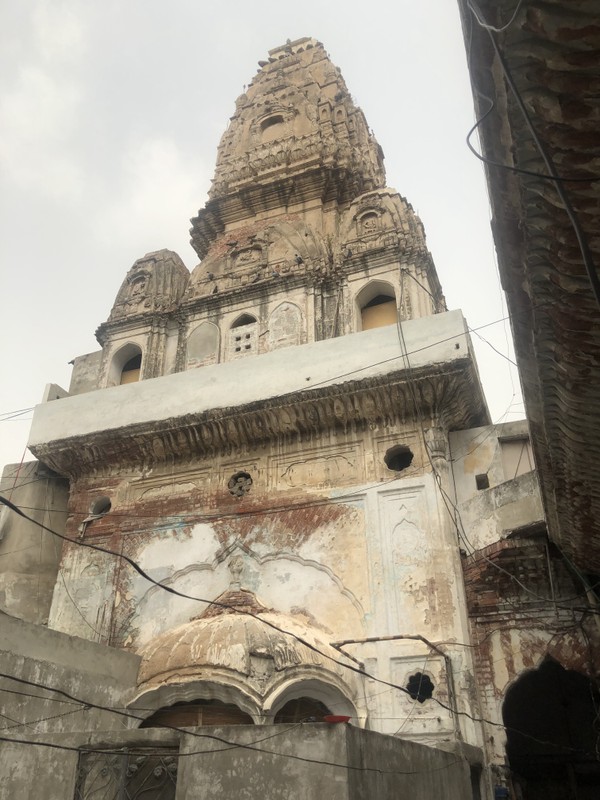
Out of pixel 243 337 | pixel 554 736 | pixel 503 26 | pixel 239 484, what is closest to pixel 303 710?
pixel 239 484

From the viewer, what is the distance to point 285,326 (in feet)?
42.9

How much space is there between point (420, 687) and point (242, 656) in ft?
7.39

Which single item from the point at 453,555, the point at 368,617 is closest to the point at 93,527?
the point at 368,617

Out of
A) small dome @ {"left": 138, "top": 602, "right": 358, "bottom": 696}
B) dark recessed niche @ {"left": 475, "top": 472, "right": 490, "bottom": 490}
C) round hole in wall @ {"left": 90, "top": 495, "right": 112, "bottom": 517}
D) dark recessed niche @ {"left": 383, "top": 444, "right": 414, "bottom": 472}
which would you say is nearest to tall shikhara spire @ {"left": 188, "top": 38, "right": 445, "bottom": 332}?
dark recessed niche @ {"left": 383, "top": 444, "right": 414, "bottom": 472}

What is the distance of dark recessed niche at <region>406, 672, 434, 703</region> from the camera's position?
28.2 feet

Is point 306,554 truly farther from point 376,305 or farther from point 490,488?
point 376,305

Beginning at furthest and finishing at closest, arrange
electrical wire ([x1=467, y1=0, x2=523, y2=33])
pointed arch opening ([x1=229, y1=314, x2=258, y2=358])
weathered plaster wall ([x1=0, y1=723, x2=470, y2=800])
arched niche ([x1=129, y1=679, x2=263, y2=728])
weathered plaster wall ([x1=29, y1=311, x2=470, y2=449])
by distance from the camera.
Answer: pointed arch opening ([x1=229, y1=314, x2=258, y2=358]) → weathered plaster wall ([x1=29, y1=311, x2=470, y2=449]) → arched niche ([x1=129, y1=679, x2=263, y2=728]) → weathered plaster wall ([x1=0, y1=723, x2=470, y2=800]) → electrical wire ([x1=467, y1=0, x2=523, y2=33])

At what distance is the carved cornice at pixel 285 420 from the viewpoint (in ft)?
34.3

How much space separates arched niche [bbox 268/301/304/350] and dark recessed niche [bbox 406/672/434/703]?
6.17 meters

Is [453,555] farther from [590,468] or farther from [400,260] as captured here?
[400,260]

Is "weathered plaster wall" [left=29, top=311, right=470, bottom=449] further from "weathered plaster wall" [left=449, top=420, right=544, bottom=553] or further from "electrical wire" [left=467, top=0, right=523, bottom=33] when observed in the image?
"electrical wire" [left=467, top=0, right=523, bottom=33]

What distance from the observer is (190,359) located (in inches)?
539

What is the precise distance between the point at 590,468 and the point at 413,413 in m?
5.01

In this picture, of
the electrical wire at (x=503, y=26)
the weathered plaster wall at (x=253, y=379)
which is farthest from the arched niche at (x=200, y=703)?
the electrical wire at (x=503, y=26)
